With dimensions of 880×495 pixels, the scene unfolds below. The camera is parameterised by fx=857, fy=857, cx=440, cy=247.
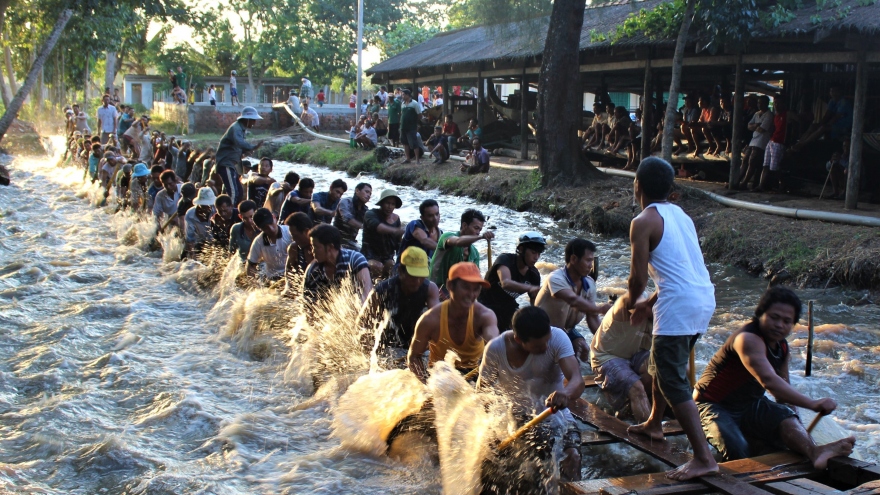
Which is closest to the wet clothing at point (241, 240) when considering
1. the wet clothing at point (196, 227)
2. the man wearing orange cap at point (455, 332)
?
the wet clothing at point (196, 227)

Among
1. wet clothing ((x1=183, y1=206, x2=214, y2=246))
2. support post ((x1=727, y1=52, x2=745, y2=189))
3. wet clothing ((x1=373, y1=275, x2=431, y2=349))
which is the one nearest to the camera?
wet clothing ((x1=373, y1=275, x2=431, y2=349))

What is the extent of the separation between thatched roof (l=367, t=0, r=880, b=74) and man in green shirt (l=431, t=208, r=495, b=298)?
6958mm

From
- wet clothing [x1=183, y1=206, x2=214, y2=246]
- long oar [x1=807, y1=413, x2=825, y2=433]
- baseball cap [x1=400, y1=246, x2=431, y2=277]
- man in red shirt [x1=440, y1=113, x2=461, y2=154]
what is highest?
man in red shirt [x1=440, y1=113, x2=461, y2=154]

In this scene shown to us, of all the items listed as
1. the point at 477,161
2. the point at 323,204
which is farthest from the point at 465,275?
the point at 477,161

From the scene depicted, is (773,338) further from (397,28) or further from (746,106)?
(397,28)

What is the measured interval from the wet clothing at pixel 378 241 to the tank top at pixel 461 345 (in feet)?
11.0

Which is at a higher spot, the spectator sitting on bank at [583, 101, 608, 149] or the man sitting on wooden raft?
the spectator sitting on bank at [583, 101, 608, 149]

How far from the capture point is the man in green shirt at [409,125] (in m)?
22.7

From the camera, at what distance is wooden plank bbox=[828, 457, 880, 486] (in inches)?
175

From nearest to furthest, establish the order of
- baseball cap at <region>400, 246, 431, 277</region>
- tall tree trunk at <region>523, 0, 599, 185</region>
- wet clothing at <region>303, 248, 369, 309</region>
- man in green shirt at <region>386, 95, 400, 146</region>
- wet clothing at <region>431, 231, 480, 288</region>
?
baseball cap at <region>400, 246, 431, 277</region>, wet clothing at <region>303, 248, 369, 309</region>, wet clothing at <region>431, 231, 480, 288</region>, tall tree trunk at <region>523, 0, 599, 185</region>, man in green shirt at <region>386, 95, 400, 146</region>

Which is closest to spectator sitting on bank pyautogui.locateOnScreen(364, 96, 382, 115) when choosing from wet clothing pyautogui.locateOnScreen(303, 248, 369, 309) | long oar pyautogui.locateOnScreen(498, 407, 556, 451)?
wet clothing pyautogui.locateOnScreen(303, 248, 369, 309)

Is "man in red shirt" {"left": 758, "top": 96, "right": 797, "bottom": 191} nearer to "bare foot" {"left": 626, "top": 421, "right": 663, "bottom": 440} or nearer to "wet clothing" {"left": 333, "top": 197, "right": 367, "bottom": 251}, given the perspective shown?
"wet clothing" {"left": 333, "top": 197, "right": 367, "bottom": 251}

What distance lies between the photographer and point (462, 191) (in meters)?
19.3

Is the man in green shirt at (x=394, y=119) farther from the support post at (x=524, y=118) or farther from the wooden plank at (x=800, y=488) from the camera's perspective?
the wooden plank at (x=800, y=488)
